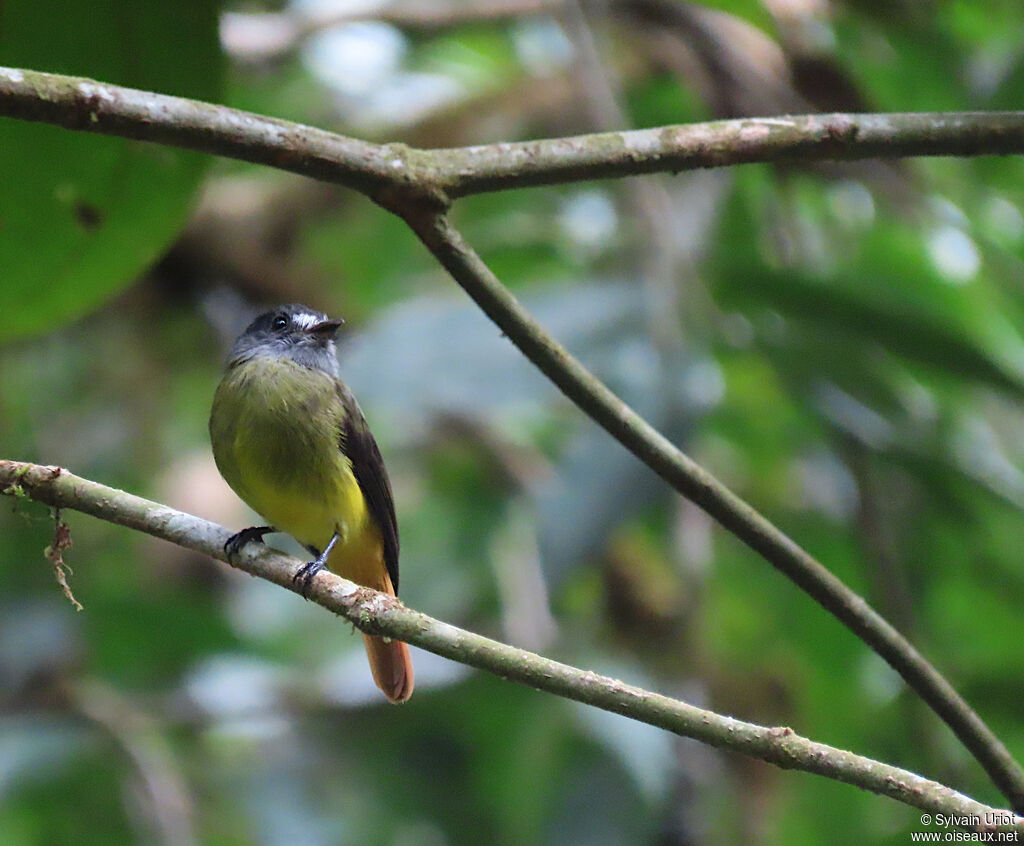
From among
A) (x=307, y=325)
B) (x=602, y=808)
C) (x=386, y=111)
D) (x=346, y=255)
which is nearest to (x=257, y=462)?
(x=307, y=325)

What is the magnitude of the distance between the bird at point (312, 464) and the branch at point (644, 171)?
3.04 feet

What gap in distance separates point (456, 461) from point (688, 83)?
1852 millimetres

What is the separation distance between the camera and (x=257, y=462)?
2.59m

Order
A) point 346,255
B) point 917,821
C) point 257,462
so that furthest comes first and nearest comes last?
point 346,255 < point 917,821 < point 257,462

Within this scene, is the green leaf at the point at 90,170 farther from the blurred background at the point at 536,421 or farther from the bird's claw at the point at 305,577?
the bird's claw at the point at 305,577

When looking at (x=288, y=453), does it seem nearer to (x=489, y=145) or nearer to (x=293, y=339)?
(x=293, y=339)

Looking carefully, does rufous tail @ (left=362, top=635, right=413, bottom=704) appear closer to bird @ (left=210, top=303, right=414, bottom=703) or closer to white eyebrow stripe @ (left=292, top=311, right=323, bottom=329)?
bird @ (left=210, top=303, right=414, bottom=703)

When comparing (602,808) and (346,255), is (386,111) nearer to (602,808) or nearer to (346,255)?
(346,255)

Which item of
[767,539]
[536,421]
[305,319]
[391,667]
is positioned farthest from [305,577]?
[536,421]

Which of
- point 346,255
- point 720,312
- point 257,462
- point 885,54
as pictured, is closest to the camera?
point 257,462

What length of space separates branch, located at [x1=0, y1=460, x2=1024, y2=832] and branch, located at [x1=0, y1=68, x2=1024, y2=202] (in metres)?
0.47

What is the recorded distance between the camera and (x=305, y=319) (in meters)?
3.27

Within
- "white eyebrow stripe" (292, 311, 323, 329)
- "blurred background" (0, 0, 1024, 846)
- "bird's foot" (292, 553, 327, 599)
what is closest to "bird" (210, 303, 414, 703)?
"white eyebrow stripe" (292, 311, 323, 329)

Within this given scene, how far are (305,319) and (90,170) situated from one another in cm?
103
